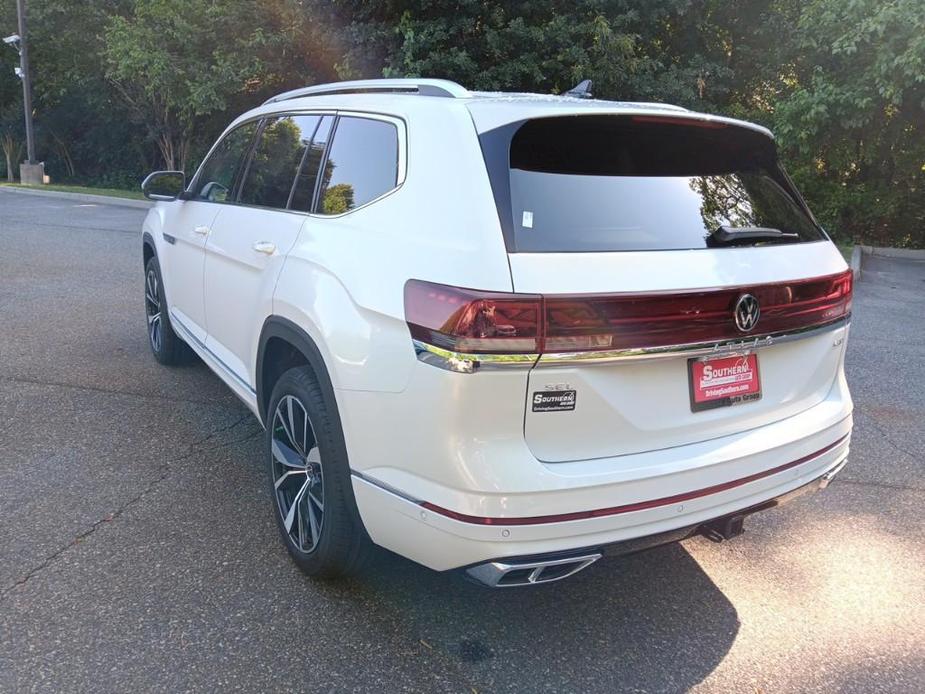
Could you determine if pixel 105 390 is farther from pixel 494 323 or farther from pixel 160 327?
pixel 494 323

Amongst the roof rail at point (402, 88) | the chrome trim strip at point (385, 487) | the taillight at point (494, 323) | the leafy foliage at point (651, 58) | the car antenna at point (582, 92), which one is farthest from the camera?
the leafy foliage at point (651, 58)

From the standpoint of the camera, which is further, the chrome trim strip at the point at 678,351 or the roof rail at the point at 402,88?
the roof rail at the point at 402,88

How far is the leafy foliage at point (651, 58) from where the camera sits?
14547 mm

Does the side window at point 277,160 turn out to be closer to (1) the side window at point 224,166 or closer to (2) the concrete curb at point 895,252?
(1) the side window at point 224,166

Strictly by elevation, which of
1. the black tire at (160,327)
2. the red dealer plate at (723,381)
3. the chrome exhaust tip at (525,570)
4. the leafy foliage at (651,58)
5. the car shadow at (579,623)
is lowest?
the car shadow at (579,623)

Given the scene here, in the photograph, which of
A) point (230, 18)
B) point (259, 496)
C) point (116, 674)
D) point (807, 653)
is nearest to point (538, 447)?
point (807, 653)

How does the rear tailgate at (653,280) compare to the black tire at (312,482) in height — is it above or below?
above

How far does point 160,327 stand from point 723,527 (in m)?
4.30

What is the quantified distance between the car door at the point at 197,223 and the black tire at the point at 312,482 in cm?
142

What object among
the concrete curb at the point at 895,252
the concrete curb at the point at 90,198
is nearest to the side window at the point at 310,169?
the concrete curb at the point at 895,252

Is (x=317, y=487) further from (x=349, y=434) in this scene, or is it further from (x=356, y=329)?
(x=356, y=329)

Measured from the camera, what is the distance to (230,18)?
20.5 metres

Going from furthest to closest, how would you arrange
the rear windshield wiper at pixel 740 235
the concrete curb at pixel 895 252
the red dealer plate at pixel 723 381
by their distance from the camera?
the concrete curb at pixel 895 252, the rear windshield wiper at pixel 740 235, the red dealer plate at pixel 723 381

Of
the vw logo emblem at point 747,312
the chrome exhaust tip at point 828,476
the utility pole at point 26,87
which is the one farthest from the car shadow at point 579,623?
the utility pole at point 26,87
